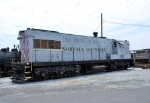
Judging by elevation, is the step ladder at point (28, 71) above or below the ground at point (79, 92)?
above

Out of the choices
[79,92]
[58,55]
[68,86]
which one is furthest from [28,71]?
[79,92]

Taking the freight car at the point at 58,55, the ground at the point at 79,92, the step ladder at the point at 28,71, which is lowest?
the ground at the point at 79,92

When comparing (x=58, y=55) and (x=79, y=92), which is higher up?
(x=58, y=55)

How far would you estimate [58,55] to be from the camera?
1538 centimetres

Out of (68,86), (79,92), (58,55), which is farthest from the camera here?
(58,55)

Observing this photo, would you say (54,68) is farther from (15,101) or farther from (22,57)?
(15,101)

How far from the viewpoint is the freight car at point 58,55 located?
13.4m

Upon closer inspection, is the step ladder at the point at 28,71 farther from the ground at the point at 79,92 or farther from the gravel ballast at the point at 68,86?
the ground at the point at 79,92

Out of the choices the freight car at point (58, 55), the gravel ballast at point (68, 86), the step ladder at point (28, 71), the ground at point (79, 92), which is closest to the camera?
the ground at point (79, 92)

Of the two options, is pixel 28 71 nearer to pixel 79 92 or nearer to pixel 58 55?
pixel 58 55

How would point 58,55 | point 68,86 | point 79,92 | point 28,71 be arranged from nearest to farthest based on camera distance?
point 79,92 → point 68,86 → point 28,71 → point 58,55

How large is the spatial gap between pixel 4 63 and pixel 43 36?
5.67 meters

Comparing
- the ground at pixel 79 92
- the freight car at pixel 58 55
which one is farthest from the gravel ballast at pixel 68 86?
the freight car at pixel 58 55

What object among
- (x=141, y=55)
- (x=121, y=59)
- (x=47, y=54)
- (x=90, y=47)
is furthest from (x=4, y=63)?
(x=141, y=55)
